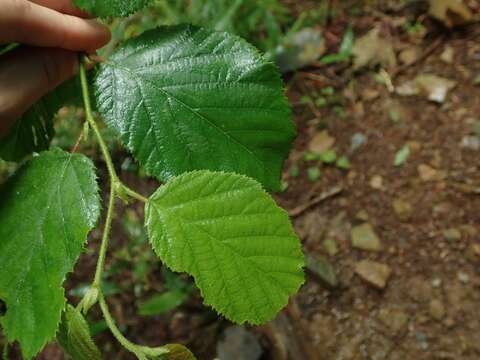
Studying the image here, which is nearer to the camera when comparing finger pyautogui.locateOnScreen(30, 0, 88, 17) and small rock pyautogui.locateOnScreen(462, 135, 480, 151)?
finger pyautogui.locateOnScreen(30, 0, 88, 17)

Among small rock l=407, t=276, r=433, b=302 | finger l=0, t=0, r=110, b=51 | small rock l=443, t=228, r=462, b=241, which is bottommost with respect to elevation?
small rock l=407, t=276, r=433, b=302

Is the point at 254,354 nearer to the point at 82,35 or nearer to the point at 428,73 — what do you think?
the point at 82,35

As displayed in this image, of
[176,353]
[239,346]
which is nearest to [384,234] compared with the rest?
[239,346]

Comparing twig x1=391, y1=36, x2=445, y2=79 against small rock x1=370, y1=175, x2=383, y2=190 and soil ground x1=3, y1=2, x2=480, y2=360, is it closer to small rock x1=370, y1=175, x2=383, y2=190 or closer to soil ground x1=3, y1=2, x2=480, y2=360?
soil ground x1=3, y1=2, x2=480, y2=360

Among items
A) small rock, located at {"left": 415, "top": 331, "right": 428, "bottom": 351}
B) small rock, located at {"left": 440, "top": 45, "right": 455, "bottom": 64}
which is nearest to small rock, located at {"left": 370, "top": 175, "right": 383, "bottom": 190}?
small rock, located at {"left": 415, "top": 331, "right": 428, "bottom": 351}

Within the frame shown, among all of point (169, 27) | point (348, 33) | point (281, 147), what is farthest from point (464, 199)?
point (169, 27)

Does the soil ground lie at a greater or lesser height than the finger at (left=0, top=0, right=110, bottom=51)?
lesser

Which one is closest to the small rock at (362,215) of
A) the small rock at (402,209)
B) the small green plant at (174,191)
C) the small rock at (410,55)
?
the small rock at (402,209)
